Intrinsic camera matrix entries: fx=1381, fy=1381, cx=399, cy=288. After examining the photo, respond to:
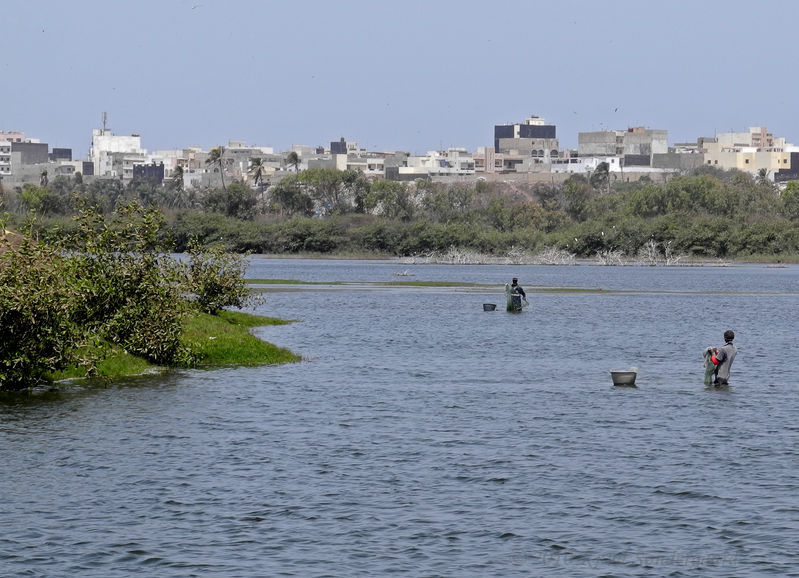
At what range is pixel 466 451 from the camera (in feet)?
108

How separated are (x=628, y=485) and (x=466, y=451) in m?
5.25

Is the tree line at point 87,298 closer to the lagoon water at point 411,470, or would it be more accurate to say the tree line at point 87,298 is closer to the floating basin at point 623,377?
the lagoon water at point 411,470

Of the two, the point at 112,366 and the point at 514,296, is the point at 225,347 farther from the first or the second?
the point at 514,296

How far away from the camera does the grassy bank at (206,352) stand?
44.9 meters

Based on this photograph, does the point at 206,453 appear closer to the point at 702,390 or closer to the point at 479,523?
the point at 479,523

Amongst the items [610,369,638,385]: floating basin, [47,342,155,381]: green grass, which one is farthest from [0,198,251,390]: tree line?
[610,369,638,385]: floating basin

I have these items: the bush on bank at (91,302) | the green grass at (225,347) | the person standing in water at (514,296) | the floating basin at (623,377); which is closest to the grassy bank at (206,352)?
the green grass at (225,347)

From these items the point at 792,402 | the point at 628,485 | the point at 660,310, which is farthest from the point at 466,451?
the point at 660,310

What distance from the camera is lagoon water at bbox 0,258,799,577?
23156mm

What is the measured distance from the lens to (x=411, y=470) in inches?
1192

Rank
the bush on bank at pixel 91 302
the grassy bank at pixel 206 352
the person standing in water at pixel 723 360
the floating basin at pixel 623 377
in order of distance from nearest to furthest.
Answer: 1. the bush on bank at pixel 91 302
2. the person standing in water at pixel 723 360
3. the grassy bank at pixel 206 352
4. the floating basin at pixel 623 377

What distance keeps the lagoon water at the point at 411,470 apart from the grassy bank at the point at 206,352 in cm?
123

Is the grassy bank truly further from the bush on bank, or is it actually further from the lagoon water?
the lagoon water

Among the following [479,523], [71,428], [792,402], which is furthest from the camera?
[792,402]
